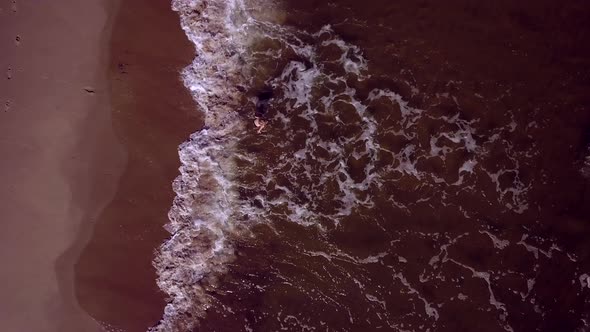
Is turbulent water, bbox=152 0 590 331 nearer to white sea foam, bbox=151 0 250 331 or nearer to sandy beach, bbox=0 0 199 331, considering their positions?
white sea foam, bbox=151 0 250 331

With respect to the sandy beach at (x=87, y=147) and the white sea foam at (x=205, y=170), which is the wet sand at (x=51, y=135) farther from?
the white sea foam at (x=205, y=170)

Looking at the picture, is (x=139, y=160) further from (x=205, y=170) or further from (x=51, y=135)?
(x=51, y=135)

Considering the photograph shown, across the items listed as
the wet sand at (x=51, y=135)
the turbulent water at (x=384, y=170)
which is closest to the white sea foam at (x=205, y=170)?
the turbulent water at (x=384, y=170)

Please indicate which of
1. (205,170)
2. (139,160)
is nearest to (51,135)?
(139,160)

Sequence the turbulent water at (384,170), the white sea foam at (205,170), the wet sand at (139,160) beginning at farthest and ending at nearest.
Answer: the white sea foam at (205,170) → the wet sand at (139,160) → the turbulent water at (384,170)

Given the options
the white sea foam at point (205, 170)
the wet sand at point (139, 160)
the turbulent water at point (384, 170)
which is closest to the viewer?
the turbulent water at point (384, 170)

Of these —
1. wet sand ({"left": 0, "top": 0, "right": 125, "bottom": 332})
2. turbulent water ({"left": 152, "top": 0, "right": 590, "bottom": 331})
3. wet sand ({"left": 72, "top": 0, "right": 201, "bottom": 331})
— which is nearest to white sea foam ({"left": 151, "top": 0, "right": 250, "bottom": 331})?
turbulent water ({"left": 152, "top": 0, "right": 590, "bottom": 331})

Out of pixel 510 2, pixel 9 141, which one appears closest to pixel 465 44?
pixel 510 2
